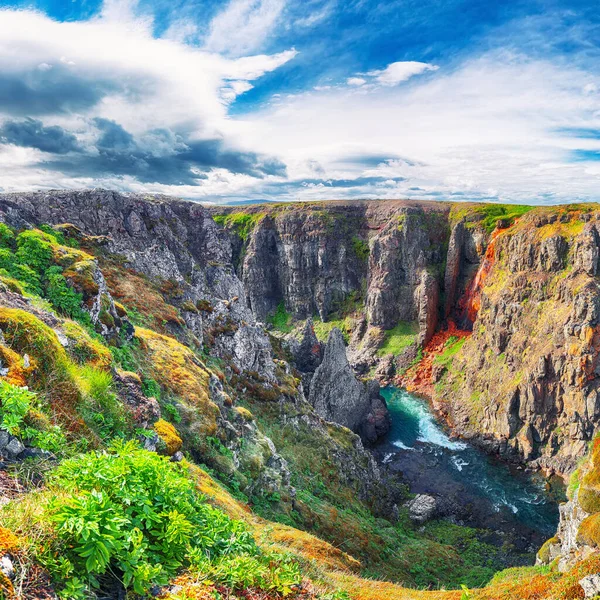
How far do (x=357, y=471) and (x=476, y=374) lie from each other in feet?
183

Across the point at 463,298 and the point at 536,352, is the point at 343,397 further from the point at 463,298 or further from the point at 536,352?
the point at 463,298

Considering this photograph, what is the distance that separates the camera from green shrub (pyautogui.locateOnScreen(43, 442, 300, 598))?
5164 millimetres

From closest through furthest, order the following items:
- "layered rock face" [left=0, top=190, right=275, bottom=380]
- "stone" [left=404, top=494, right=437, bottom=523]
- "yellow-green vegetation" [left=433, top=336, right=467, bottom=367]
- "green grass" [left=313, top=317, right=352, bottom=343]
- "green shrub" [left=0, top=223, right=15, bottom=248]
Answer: "green shrub" [left=0, top=223, right=15, bottom=248], "layered rock face" [left=0, top=190, right=275, bottom=380], "stone" [left=404, top=494, right=437, bottom=523], "yellow-green vegetation" [left=433, top=336, right=467, bottom=367], "green grass" [left=313, top=317, right=352, bottom=343]

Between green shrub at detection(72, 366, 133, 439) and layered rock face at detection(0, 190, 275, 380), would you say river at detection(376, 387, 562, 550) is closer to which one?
layered rock face at detection(0, 190, 275, 380)

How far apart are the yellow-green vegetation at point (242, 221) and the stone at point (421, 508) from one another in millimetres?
122603

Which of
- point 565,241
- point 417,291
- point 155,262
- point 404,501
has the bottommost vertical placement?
point 404,501

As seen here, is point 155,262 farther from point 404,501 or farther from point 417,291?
point 417,291

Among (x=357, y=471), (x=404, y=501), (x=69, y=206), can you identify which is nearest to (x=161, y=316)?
(x=357, y=471)

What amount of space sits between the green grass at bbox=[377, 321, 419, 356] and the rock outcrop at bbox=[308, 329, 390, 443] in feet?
130

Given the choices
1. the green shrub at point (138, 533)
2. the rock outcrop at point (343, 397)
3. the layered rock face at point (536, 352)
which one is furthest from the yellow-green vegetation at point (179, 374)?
the layered rock face at point (536, 352)

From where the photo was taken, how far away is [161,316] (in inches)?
1374

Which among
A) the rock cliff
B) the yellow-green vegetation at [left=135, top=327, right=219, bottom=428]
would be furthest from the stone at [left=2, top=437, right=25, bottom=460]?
the rock cliff

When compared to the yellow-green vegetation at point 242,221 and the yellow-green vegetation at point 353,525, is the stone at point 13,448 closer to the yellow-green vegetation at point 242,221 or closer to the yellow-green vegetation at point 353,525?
the yellow-green vegetation at point 353,525

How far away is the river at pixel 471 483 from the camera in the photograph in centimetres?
5019
